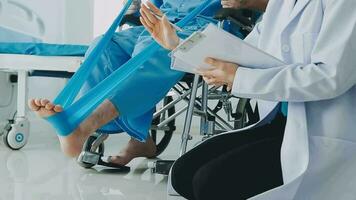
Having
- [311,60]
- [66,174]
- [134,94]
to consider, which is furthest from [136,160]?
[311,60]

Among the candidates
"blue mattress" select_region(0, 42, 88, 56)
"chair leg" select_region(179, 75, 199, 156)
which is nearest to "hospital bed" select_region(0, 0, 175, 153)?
"blue mattress" select_region(0, 42, 88, 56)

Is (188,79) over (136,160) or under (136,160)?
over

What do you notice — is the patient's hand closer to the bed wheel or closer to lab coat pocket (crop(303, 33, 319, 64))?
lab coat pocket (crop(303, 33, 319, 64))

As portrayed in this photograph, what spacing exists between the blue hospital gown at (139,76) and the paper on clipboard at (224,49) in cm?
59

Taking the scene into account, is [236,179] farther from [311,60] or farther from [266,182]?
[311,60]

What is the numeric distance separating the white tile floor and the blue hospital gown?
0.90 feet

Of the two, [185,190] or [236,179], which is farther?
[185,190]

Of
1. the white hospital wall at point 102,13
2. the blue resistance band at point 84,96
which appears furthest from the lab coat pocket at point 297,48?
the white hospital wall at point 102,13

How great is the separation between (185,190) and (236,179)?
0.55 feet

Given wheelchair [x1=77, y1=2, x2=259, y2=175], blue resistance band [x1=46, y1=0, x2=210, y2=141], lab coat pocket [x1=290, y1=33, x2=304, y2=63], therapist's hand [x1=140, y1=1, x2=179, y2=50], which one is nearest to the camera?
lab coat pocket [x1=290, y1=33, x2=304, y2=63]

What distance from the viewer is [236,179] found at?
1037 millimetres

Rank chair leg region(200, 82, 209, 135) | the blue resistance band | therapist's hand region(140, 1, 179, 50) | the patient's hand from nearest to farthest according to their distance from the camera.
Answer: therapist's hand region(140, 1, 179, 50) < the blue resistance band < the patient's hand < chair leg region(200, 82, 209, 135)

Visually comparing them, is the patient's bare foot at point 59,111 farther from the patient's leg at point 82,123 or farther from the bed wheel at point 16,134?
the bed wheel at point 16,134

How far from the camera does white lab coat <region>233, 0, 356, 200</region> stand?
33.9 inches
